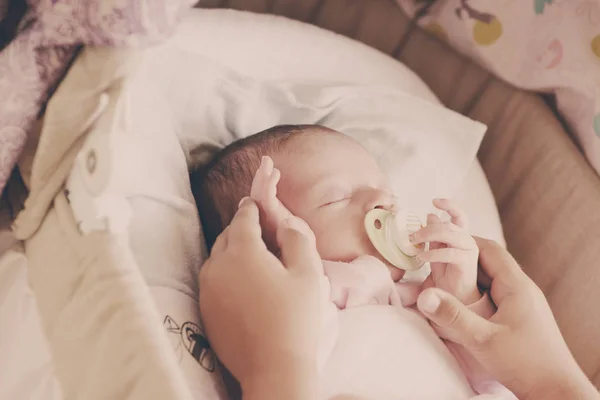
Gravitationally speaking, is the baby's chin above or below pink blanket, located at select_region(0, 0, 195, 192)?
below

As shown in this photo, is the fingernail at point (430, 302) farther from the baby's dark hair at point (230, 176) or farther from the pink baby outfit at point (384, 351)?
the baby's dark hair at point (230, 176)

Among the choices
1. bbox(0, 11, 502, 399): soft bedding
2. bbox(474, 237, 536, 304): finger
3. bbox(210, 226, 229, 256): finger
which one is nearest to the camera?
bbox(0, 11, 502, 399): soft bedding

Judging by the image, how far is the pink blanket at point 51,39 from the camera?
576 millimetres

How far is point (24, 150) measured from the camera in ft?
2.26

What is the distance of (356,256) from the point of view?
0.75 metres

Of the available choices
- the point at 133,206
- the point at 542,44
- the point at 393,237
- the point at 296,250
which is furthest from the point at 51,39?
the point at 542,44

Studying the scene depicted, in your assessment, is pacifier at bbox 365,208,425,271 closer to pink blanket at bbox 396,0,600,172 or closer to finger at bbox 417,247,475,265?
finger at bbox 417,247,475,265

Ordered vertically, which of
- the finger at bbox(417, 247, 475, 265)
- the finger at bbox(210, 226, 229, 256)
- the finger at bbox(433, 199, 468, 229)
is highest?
the finger at bbox(433, 199, 468, 229)

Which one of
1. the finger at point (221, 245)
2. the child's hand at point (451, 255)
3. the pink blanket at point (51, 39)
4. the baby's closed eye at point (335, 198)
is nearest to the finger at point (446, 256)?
the child's hand at point (451, 255)

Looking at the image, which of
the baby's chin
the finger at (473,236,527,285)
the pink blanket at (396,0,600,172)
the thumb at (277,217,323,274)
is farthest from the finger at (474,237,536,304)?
the pink blanket at (396,0,600,172)

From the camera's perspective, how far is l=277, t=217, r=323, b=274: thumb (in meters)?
0.58

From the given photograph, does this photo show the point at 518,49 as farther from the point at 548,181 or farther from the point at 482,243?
the point at 482,243

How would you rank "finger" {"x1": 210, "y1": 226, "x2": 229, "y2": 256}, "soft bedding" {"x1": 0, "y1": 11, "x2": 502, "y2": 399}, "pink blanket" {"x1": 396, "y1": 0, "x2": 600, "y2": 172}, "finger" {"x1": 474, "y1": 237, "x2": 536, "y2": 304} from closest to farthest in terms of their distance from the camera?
"soft bedding" {"x1": 0, "y1": 11, "x2": 502, "y2": 399} < "finger" {"x1": 210, "y1": 226, "x2": 229, "y2": 256} < "finger" {"x1": 474, "y1": 237, "x2": 536, "y2": 304} < "pink blanket" {"x1": 396, "y1": 0, "x2": 600, "y2": 172}

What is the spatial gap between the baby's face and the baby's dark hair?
1.0 inches
